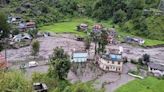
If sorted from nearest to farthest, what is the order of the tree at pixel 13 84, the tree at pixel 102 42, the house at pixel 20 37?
the tree at pixel 13 84, the tree at pixel 102 42, the house at pixel 20 37

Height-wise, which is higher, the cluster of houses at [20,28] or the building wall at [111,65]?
the cluster of houses at [20,28]

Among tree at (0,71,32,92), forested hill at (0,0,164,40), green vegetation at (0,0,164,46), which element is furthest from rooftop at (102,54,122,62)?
tree at (0,71,32,92)

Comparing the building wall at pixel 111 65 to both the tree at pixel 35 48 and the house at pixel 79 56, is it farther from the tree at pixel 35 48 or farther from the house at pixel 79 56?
the tree at pixel 35 48

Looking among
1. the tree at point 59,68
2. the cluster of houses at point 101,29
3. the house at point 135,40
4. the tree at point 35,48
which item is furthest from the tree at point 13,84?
the house at point 135,40

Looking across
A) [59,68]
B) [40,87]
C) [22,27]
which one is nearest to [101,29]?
[22,27]

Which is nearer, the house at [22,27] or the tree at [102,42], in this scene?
the tree at [102,42]

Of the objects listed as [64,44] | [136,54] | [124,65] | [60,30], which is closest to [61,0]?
[60,30]
